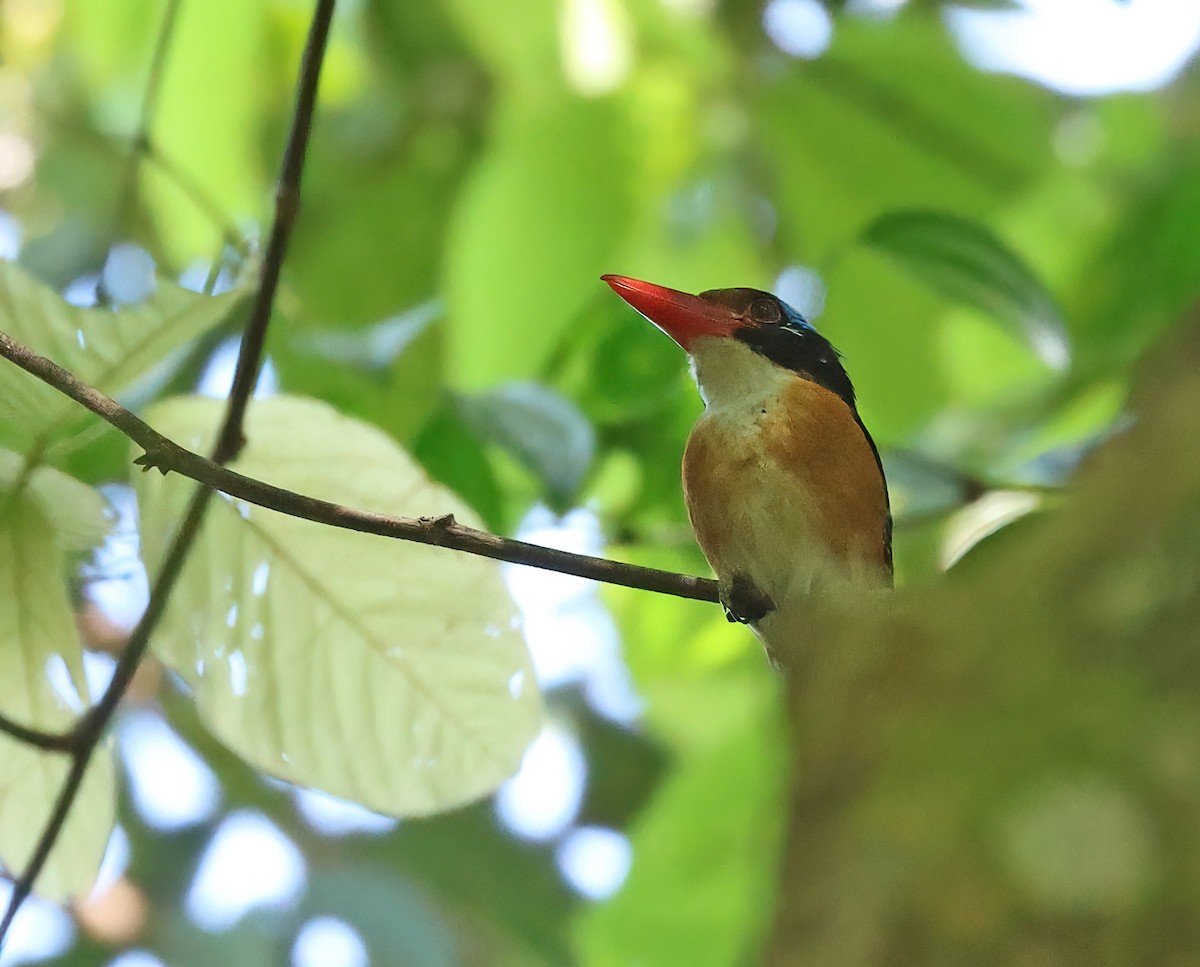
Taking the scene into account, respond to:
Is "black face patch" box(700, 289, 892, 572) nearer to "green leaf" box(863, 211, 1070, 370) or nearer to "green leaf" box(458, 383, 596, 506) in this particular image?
"green leaf" box(863, 211, 1070, 370)

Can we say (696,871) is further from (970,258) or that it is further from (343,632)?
(970,258)

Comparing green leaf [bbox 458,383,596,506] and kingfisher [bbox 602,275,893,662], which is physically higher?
kingfisher [bbox 602,275,893,662]

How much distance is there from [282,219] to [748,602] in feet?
2.77

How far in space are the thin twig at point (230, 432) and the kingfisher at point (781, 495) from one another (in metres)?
0.63

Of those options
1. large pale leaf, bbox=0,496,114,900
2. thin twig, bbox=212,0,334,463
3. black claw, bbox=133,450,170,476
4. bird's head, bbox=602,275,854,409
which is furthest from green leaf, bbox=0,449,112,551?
bird's head, bbox=602,275,854,409

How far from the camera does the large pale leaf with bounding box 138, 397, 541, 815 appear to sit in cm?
160

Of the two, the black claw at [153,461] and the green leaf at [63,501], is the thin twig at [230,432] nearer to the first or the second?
the green leaf at [63,501]

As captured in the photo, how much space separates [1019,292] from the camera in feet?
6.44

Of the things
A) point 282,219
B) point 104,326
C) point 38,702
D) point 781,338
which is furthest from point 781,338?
point 38,702

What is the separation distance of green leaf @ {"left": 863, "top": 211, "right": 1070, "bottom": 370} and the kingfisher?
0.26 metres

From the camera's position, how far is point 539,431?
173 centimetres

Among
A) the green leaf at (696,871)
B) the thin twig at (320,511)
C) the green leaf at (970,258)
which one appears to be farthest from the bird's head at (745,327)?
the thin twig at (320,511)

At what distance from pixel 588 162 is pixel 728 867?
131 centimetres

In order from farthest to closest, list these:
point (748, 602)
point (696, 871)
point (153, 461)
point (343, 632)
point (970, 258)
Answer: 1. point (696, 871)
2. point (970, 258)
3. point (748, 602)
4. point (343, 632)
5. point (153, 461)
